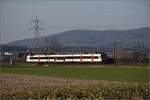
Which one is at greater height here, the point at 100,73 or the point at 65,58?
the point at 65,58

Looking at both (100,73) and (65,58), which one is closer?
(100,73)

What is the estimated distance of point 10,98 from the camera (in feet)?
48.6

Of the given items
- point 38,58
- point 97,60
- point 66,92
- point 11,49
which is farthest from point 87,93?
point 11,49

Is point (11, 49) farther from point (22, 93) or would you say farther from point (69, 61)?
point (22, 93)

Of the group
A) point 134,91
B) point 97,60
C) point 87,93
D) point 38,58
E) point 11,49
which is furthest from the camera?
point 11,49

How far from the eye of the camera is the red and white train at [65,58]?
69.2 metres

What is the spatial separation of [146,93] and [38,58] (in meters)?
59.0

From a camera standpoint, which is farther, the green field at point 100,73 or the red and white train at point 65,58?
the red and white train at point 65,58

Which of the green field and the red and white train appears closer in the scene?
the green field

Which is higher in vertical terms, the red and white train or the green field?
the red and white train

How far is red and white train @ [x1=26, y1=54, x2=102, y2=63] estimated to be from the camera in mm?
69250

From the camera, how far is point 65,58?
7188 centimetres

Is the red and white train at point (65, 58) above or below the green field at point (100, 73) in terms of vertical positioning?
above

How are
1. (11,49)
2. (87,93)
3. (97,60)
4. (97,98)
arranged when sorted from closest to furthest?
(97,98) → (87,93) → (97,60) → (11,49)
